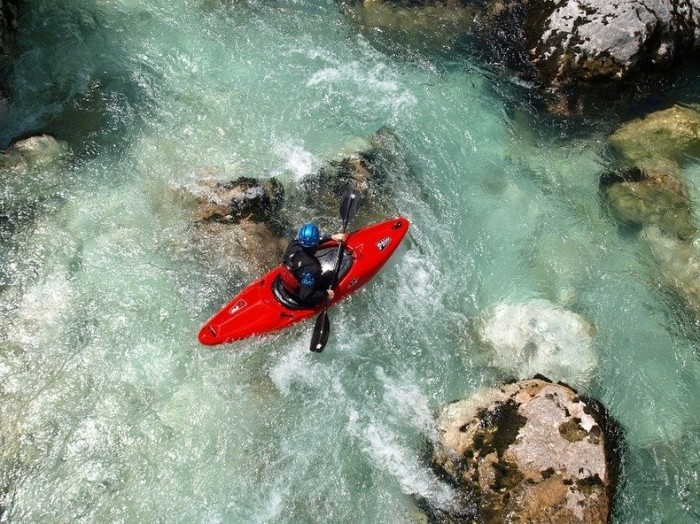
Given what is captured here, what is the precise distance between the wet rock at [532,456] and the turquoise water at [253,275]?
1.10 feet

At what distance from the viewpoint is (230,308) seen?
215 inches

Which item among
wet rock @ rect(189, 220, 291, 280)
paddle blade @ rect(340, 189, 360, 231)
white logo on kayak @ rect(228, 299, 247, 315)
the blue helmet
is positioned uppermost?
the blue helmet

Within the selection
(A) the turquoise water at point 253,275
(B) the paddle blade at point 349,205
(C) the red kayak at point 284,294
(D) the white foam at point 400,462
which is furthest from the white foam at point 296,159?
(D) the white foam at point 400,462

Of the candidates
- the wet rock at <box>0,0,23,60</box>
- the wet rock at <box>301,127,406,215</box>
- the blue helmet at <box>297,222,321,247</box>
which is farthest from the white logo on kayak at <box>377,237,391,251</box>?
the wet rock at <box>0,0,23,60</box>

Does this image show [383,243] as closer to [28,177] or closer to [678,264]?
[678,264]

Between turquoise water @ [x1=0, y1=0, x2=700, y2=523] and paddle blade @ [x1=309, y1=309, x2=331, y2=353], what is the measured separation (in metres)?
0.34

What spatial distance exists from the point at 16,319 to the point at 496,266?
191 inches

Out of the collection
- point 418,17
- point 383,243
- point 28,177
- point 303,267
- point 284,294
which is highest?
point 418,17

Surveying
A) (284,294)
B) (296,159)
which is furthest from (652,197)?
(284,294)

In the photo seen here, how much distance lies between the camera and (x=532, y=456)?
4.64 m

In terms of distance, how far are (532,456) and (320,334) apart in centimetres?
206

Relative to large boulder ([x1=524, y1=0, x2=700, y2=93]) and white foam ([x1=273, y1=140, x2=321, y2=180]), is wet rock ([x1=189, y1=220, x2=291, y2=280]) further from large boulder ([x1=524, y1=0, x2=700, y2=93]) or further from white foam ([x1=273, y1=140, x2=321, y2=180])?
large boulder ([x1=524, y1=0, x2=700, y2=93])

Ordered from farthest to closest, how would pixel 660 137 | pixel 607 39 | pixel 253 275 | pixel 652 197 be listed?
pixel 607 39 → pixel 660 137 → pixel 652 197 → pixel 253 275

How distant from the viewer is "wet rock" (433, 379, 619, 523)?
4.48 metres
